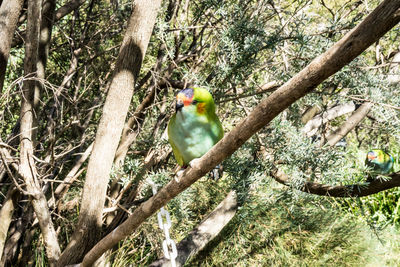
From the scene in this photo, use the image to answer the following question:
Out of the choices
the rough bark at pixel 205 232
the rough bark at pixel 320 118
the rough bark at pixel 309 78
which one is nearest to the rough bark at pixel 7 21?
the rough bark at pixel 309 78

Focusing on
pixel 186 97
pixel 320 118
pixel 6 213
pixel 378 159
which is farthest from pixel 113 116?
pixel 378 159

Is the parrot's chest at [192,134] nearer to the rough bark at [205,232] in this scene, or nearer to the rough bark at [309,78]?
the rough bark at [309,78]

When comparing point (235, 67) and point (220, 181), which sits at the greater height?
point (235, 67)

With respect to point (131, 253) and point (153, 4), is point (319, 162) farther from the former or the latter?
point (131, 253)

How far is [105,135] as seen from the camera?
189 centimetres

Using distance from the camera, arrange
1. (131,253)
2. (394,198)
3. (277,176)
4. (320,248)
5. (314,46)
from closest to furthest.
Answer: (314,46) < (277,176) < (131,253) < (320,248) < (394,198)

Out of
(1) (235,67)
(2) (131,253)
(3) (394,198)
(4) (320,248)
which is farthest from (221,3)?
(3) (394,198)

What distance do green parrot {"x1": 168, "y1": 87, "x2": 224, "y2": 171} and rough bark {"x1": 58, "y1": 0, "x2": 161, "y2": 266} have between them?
0.34 metres

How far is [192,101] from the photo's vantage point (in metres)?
1.62

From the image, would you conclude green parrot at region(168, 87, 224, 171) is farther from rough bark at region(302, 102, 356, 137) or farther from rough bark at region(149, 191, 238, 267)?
rough bark at region(302, 102, 356, 137)

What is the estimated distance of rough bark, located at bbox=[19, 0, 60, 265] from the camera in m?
1.73

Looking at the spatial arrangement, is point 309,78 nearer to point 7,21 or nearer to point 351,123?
point 7,21

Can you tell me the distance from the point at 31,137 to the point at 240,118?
1.31 m

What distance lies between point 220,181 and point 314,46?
191 centimetres
